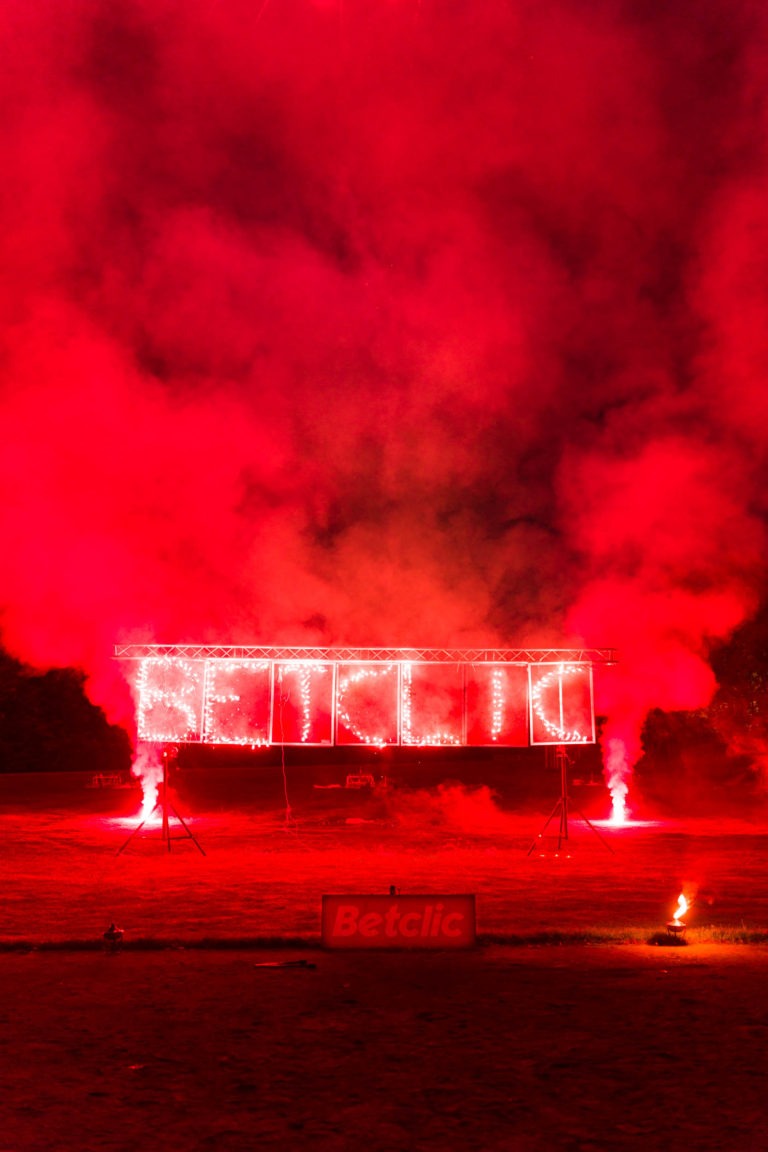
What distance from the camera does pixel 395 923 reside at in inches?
338

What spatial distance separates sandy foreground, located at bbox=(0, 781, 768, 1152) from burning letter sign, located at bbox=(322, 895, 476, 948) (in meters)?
0.18

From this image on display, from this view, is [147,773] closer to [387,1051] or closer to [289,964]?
[289,964]

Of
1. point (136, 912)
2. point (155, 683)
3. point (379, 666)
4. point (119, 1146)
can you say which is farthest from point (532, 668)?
point (119, 1146)

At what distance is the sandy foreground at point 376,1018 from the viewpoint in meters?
4.68

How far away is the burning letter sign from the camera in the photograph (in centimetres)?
857

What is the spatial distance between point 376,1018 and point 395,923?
6.90ft

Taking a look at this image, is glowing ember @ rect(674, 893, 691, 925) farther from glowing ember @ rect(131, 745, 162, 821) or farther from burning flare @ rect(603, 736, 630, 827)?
glowing ember @ rect(131, 745, 162, 821)

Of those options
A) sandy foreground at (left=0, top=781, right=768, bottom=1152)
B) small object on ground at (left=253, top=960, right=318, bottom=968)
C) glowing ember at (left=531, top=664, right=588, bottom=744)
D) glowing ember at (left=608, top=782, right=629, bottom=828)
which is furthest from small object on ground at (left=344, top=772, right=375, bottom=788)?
small object on ground at (left=253, top=960, right=318, bottom=968)

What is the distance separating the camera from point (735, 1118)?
471 centimetres

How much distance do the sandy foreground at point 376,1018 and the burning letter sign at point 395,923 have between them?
0.18 meters

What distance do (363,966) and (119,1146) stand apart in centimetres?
379

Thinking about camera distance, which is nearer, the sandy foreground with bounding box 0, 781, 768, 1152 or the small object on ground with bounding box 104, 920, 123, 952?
the sandy foreground with bounding box 0, 781, 768, 1152

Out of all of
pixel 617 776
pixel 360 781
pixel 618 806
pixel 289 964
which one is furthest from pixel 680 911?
pixel 360 781

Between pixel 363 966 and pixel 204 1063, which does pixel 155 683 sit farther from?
pixel 204 1063
